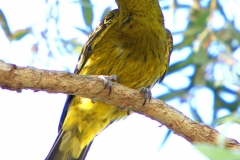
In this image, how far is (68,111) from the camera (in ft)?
12.9

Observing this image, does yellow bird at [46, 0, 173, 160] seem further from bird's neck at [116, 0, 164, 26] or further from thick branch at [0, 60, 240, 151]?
thick branch at [0, 60, 240, 151]

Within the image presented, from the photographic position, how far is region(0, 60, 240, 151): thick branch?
274 cm

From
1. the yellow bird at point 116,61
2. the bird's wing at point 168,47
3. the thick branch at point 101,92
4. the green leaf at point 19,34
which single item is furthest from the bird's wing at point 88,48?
the thick branch at point 101,92

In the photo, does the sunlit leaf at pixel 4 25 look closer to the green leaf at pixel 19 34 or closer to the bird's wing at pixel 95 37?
the green leaf at pixel 19 34

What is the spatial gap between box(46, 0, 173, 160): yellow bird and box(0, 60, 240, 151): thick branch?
1.85ft

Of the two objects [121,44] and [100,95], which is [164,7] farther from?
[100,95]

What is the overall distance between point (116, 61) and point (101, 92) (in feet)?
2.23

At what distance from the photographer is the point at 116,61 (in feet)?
12.0

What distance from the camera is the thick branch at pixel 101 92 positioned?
2738 millimetres

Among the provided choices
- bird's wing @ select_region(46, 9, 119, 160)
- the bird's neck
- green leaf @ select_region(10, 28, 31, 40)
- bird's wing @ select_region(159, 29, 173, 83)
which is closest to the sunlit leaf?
green leaf @ select_region(10, 28, 31, 40)

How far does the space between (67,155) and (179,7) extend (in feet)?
5.33

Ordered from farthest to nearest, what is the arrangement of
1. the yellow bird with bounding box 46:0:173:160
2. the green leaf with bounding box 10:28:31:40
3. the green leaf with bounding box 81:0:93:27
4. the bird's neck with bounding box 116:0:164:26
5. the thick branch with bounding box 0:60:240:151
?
the green leaf with bounding box 81:0:93:27, the green leaf with bounding box 10:28:31:40, the bird's neck with bounding box 116:0:164:26, the yellow bird with bounding box 46:0:173:160, the thick branch with bounding box 0:60:240:151

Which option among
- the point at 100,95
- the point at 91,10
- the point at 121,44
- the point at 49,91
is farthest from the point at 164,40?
the point at 49,91

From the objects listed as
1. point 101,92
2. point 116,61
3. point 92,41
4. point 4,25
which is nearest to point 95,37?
point 92,41
